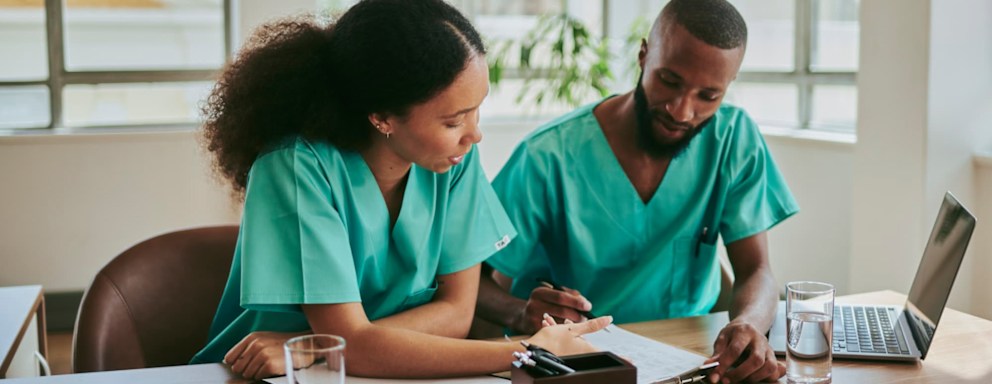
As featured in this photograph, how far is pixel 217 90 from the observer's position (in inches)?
63.7

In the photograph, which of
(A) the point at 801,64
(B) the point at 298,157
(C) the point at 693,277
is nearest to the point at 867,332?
(C) the point at 693,277

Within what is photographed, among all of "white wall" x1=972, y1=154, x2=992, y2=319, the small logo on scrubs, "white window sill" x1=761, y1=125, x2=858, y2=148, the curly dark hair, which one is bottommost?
"white wall" x1=972, y1=154, x2=992, y2=319

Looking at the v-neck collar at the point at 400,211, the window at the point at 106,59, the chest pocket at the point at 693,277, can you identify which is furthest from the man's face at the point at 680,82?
the window at the point at 106,59

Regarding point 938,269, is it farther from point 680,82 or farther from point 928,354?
point 680,82

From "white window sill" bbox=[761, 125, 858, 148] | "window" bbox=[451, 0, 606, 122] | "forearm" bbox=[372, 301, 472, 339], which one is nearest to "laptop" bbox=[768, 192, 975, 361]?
"forearm" bbox=[372, 301, 472, 339]

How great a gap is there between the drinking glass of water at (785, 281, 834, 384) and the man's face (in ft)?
1.69

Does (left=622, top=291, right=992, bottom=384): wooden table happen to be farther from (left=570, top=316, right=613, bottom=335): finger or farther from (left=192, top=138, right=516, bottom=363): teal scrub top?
(left=192, top=138, right=516, bottom=363): teal scrub top

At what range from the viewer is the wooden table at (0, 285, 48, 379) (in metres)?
1.84

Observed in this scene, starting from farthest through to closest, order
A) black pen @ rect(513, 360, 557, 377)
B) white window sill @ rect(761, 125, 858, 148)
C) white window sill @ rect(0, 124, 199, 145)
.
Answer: white window sill @ rect(0, 124, 199, 145), white window sill @ rect(761, 125, 858, 148), black pen @ rect(513, 360, 557, 377)

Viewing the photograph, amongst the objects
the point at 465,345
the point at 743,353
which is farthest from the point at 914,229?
the point at 465,345

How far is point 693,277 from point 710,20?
21.6 inches

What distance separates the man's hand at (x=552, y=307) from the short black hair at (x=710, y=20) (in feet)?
1.75

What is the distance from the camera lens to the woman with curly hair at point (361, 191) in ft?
4.66

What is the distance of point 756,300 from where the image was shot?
5.76 ft
